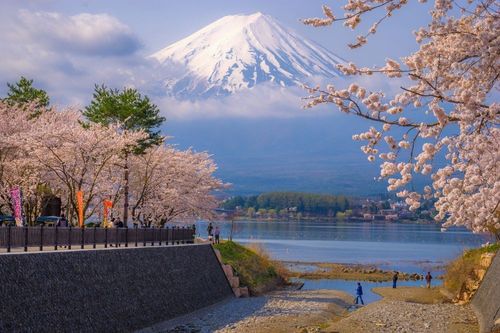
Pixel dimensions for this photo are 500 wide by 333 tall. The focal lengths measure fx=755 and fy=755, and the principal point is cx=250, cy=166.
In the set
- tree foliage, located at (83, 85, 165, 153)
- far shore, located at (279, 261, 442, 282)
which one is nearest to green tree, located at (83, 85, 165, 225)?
tree foliage, located at (83, 85, 165, 153)

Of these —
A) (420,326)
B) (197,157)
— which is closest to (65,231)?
(420,326)

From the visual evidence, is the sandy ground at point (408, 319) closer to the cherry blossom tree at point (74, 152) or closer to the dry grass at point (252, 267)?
the dry grass at point (252, 267)

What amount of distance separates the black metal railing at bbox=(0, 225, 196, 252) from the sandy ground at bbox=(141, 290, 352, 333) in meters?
4.70

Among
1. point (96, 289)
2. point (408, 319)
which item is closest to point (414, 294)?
point (408, 319)

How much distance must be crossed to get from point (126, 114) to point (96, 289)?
30916 mm

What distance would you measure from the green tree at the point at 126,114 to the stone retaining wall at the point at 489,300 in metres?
27.1

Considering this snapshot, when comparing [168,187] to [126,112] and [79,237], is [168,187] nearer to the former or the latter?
[126,112]

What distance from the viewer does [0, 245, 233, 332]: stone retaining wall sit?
21219 millimetres

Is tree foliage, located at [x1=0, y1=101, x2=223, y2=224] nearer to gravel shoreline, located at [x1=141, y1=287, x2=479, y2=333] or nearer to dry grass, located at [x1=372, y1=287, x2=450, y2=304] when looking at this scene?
gravel shoreline, located at [x1=141, y1=287, x2=479, y2=333]

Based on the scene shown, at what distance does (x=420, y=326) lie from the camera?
33812 mm

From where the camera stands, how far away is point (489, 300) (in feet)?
104

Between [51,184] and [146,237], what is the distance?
1464cm

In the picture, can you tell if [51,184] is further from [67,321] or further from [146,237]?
[67,321]

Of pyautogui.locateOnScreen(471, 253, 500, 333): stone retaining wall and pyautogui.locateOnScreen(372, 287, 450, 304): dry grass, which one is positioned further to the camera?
pyautogui.locateOnScreen(372, 287, 450, 304): dry grass
